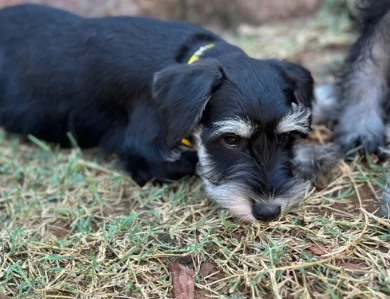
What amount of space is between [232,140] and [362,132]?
3.82ft

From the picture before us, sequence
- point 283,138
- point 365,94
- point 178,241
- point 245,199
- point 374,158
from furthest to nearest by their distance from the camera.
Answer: point 365,94
point 374,158
point 283,138
point 178,241
point 245,199

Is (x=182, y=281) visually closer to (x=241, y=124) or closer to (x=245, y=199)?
(x=245, y=199)

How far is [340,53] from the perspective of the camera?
5.64m

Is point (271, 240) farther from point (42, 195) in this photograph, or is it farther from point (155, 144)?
point (42, 195)

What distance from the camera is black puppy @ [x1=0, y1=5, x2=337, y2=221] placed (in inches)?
126

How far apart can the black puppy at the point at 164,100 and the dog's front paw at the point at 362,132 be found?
1.20 feet

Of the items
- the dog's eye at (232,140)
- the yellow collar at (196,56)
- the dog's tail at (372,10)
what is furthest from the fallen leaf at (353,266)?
the dog's tail at (372,10)

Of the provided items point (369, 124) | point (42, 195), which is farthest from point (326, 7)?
point (42, 195)

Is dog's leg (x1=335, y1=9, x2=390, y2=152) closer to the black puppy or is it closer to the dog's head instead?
the black puppy

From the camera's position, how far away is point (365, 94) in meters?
3.95

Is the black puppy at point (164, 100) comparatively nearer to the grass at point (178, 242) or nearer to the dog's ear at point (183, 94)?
the dog's ear at point (183, 94)

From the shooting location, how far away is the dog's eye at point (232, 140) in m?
3.24

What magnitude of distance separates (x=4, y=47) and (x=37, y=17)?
1.18 feet

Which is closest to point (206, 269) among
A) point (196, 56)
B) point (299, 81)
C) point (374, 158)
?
point (299, 81)
